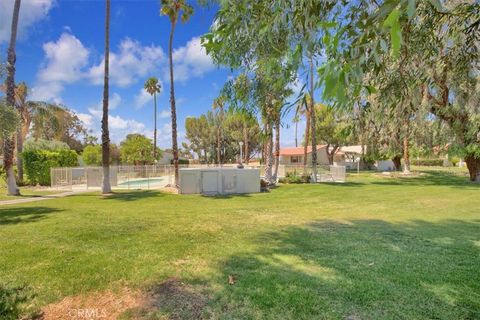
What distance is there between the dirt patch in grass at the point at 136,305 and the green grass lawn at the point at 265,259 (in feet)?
0.15

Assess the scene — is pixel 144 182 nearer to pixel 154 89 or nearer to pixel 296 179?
pixel 296 179

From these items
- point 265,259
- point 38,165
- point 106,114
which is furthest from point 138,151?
point 265,259

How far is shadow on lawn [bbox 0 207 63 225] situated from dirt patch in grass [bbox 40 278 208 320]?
20.6 ft

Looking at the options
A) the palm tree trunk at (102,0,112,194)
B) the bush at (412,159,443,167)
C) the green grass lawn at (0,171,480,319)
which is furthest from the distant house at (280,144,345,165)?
the green grass lawn at (0,171,480,319)

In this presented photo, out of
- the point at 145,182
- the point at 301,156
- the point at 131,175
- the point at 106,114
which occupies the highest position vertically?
the point at 106,114

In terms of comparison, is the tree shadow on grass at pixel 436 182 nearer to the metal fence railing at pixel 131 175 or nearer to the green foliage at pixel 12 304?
the metal fence railing at pixel 131 175

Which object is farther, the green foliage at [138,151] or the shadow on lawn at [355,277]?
the green foliage at [138,151]

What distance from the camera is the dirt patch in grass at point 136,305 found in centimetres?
365

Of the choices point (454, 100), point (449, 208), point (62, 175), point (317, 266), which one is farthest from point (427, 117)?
point (62, 175)

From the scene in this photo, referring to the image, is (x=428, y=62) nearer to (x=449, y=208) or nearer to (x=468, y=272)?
(x=468, y=272)

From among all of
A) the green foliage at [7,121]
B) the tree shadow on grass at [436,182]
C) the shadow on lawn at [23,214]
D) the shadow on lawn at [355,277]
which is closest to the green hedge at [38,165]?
the shadow on lawn at [23,214]

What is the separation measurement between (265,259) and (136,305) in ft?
7.77

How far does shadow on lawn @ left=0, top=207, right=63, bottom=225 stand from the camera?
903 cm

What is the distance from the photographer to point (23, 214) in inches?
396
